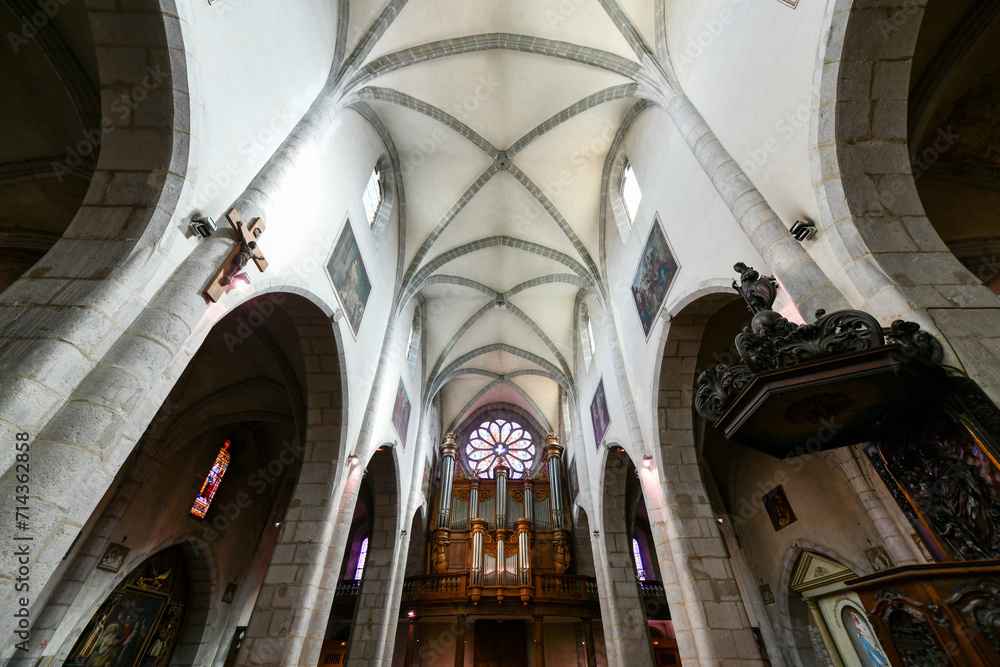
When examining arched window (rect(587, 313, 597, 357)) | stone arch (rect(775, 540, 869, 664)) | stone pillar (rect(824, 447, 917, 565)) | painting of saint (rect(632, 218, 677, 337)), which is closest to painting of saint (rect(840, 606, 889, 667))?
stone arch (rect(775, 540, 869, 664))

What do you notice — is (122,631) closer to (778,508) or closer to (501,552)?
(501,552)

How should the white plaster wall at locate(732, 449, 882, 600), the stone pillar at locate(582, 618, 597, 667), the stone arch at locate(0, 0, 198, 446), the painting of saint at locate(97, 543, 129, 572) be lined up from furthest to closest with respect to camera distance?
the stone pillar at locate(582, 618, 597, 667) → the painting of saint at locate(97, 543, 129, 572) → the white plaster wall at locate(732, 449, 882, 600) → the stone arch at locate(0, 0, 198, 446)

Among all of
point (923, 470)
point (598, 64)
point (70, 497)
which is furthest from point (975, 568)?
point (598, 64)

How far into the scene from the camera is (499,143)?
11039 mm

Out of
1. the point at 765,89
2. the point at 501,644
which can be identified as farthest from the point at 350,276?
the point at 501,644

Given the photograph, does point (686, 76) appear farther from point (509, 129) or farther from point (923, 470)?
point (923, 470)

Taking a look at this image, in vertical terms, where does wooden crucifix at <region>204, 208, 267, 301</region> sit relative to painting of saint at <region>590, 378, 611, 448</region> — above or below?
below

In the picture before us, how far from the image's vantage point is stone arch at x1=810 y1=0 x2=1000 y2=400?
3.49 metres

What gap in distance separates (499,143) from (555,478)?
36.7ft

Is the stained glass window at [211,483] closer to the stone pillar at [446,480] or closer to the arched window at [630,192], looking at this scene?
the stone pillar at [446,480]

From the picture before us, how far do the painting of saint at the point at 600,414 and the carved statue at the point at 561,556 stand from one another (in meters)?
4.47

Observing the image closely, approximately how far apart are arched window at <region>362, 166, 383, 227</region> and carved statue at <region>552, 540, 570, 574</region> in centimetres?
1135

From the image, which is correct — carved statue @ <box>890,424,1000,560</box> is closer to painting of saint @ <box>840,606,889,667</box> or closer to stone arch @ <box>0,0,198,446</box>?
stone arch @ <box>0,0,198,446</box>

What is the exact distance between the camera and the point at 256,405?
11898mm
